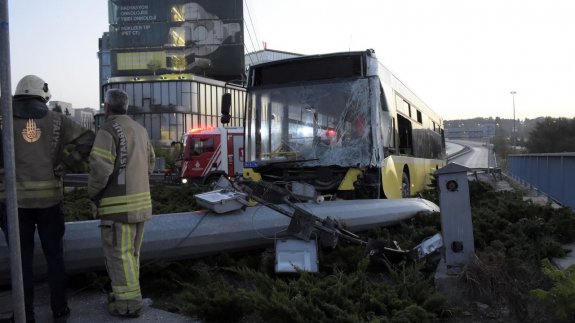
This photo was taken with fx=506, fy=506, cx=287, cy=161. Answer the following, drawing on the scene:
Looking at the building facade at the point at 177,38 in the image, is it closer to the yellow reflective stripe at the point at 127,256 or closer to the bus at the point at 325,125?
the bus at the point at 325,125

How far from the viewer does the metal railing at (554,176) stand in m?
9.25

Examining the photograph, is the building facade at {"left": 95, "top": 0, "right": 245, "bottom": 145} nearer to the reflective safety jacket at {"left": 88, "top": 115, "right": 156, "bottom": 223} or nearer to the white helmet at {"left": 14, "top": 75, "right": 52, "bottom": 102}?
the reflective safety jacket at {"left": 88, "top": 115, "right": 156, "bottom": 223}

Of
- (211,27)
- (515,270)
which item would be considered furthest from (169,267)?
(211,27)

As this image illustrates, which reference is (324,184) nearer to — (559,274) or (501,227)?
(501,227)

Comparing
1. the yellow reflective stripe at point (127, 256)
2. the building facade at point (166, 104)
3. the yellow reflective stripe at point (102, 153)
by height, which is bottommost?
the yellow reflective stripe at point (127, 256)

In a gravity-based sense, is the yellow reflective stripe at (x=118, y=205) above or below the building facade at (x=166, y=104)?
below

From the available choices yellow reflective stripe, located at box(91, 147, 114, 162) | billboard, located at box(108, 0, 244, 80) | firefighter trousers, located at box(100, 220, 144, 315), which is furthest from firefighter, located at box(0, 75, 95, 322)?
billboard, located at box(108, 0, 244, 80)

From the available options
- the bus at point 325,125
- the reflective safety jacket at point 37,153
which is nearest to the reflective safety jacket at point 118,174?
the reflective safety jacket at point 37,153

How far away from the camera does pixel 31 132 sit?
3.73m

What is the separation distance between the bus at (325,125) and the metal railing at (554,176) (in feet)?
10.7

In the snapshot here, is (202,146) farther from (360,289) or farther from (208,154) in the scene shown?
(360,289)

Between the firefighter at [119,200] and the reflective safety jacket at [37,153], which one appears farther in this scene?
the firefighter at [119,200]

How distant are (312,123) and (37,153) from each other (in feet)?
16.3

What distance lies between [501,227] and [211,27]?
61.6 meters
